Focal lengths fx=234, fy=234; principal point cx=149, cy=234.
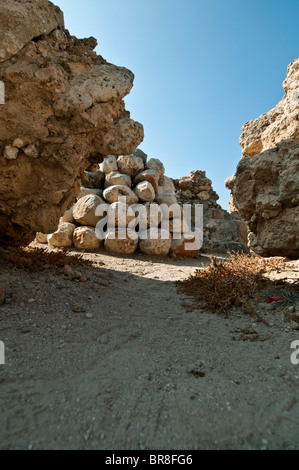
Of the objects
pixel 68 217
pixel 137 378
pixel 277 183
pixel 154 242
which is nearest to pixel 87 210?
pixel 68 217

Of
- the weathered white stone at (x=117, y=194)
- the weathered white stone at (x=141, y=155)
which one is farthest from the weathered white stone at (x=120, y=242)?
the weathered white stone at (x=141, y=155)

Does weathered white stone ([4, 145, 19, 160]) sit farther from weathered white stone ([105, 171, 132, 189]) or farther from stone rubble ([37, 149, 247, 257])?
weathered white stone ([105, 171, 132, 189])

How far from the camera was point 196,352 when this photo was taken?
2020mm

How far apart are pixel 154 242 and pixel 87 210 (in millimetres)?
2230

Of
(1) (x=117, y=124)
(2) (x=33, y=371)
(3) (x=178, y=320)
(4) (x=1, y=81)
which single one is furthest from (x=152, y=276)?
(4) (x=1, y=81)

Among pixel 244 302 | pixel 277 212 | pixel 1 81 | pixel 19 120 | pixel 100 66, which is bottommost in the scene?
pixel 244 302

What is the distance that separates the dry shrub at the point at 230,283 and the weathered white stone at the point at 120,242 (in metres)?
A: 2.70

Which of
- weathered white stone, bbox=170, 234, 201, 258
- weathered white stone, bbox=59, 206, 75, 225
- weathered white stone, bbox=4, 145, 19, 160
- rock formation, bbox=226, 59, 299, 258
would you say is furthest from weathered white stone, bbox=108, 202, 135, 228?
weathered white stone, bbox=4, 145, 19, 160

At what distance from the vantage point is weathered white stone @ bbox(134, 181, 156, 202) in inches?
305

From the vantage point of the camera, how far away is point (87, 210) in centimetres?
701

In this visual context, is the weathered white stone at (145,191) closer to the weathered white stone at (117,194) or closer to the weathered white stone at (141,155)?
the weathered white stone at (117,194)

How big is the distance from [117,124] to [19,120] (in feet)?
4.44
